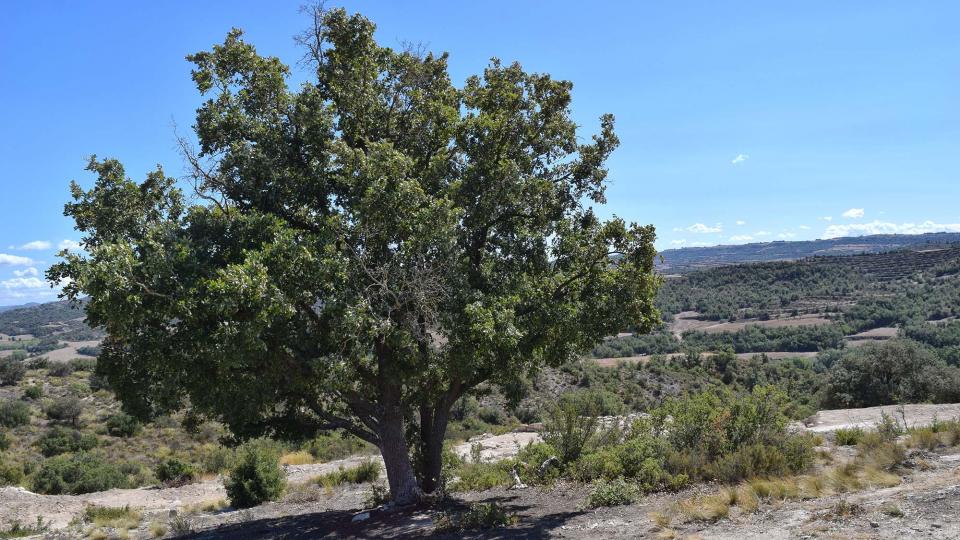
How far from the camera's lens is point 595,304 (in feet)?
34.9

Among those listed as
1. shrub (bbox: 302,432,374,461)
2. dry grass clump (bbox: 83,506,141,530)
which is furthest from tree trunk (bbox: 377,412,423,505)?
shrub (bbox: 302,432,374,461)

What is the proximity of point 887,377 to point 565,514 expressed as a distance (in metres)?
21.8

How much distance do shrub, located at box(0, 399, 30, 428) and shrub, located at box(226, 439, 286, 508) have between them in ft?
66.9

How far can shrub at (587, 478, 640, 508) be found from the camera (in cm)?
1107

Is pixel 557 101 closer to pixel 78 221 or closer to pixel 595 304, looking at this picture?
pixel 595 304

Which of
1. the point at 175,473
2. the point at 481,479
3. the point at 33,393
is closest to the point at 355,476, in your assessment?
the point at 481,479

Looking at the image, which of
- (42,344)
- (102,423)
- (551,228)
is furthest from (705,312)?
(42,344)

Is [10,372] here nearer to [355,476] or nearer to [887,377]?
[355,476]

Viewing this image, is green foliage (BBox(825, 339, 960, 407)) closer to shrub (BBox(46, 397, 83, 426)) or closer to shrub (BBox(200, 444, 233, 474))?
shrub (BBox(200, 444, 233, 474))

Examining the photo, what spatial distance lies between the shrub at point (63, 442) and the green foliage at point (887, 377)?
32.6 meters

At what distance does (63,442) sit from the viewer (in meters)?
27.5

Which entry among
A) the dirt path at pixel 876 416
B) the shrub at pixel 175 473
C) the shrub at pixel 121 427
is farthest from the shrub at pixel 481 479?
the shrub at pixel 121 427

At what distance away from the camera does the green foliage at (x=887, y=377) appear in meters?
24.8

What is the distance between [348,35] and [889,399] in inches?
1000
